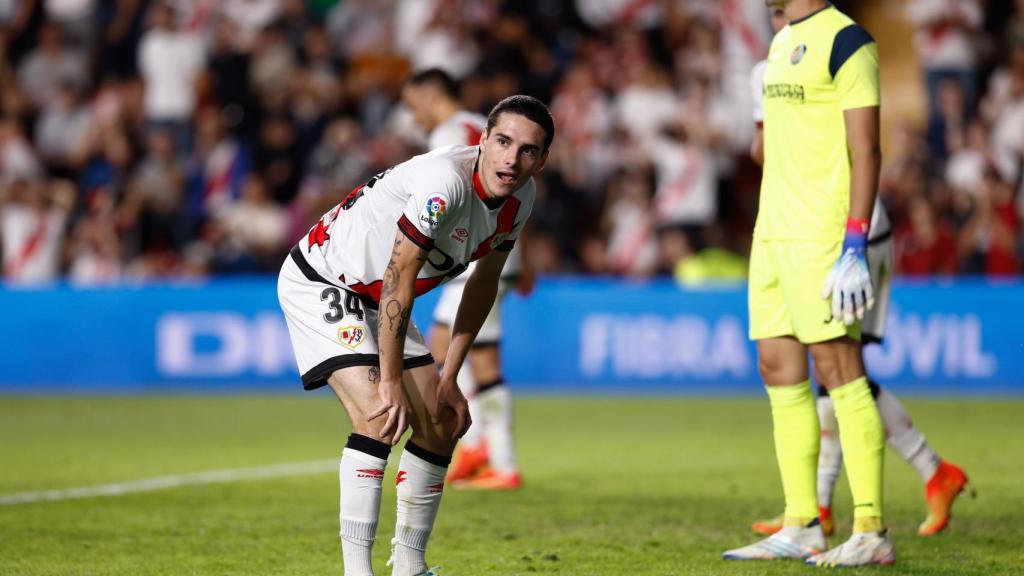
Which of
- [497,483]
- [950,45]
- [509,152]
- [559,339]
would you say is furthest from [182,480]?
[950,45]

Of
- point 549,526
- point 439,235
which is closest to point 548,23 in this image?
point 549,526

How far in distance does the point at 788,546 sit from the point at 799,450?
15.8 inches

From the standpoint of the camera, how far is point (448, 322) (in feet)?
29.4

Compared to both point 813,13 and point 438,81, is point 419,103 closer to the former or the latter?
point 438,81

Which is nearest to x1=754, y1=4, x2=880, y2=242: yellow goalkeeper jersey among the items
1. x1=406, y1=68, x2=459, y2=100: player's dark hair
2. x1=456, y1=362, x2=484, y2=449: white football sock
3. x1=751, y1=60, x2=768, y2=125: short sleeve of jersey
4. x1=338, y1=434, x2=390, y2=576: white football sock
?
x1=751, y1=60, x2=768, y2=125: short sleeve of jersey

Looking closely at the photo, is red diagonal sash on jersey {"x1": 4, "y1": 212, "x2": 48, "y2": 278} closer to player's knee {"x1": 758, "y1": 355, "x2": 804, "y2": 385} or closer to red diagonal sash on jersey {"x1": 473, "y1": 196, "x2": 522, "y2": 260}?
player's knee {"x1": 758, "y1": 355, "x2": 804, "y2": 385}

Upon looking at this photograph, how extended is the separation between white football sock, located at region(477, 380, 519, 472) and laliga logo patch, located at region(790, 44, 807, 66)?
3407 millimetres

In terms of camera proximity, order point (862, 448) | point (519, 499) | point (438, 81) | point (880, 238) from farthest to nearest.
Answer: point (438, 81) → point (519, 499) → point (880, 238) → point (862, 448)

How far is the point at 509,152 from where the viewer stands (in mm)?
5199

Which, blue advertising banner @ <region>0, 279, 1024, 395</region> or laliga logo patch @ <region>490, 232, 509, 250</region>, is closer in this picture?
laliga logo patch @ <region>490, 232, 509, 250</region>

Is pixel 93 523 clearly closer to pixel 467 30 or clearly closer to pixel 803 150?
pixel 803 150

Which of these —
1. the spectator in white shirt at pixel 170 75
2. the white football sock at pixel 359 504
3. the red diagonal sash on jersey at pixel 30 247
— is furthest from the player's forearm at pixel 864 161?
the spectator in white shirt at pixel 170 75

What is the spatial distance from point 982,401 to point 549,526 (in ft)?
26.6

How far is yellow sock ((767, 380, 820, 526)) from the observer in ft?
20.8
